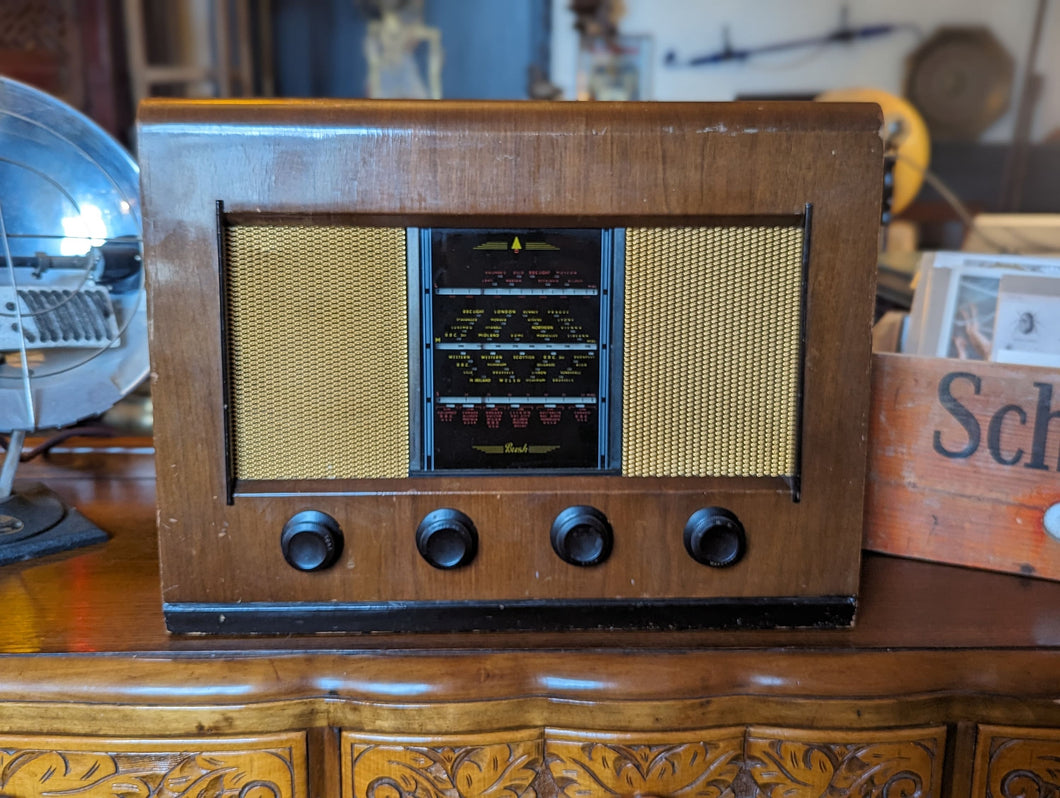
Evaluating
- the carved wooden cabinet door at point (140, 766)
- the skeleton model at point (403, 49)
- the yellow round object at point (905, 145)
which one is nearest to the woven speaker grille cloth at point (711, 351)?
the carved wooden cabinet door at point (140, 766)

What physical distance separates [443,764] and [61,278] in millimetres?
574

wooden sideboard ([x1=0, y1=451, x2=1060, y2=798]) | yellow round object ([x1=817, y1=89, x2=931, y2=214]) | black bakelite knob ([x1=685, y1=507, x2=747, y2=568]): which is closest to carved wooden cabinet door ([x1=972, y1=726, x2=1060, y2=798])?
wooden sideboard ([x1=0, y1=451, x2=1060, y2=798])

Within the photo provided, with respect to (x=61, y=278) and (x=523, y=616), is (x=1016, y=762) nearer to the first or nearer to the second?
(x=523, y=616)

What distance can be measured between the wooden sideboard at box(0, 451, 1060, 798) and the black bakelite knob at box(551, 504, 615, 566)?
73 mm

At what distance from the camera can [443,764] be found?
771mm

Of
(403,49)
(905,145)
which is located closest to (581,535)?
(905,145)

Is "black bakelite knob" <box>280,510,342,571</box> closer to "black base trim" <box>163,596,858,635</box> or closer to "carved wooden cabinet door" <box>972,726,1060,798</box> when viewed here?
Answer: "black base trim" <box>163,596,858,635</box>

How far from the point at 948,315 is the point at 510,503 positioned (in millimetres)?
540

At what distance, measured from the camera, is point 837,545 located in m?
0.80

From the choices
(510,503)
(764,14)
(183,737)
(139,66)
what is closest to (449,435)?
(510,503)

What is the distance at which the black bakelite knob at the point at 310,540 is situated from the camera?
767 mm

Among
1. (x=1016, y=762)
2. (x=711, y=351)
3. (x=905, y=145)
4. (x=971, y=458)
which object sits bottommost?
(x=1016, y=762)

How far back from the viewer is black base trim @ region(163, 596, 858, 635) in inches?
31.2

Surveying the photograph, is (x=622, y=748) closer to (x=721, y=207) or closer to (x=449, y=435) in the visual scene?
(x=449, y=435)
